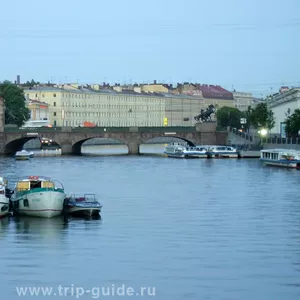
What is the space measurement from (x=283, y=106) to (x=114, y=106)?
55227 millimetres

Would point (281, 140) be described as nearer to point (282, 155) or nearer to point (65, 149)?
point (65, 149)

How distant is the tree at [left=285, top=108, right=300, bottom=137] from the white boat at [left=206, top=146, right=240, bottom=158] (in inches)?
144

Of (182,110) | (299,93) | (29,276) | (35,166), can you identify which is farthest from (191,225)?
(182,110)

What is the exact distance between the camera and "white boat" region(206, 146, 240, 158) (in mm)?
79062

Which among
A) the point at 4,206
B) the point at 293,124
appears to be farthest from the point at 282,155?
the point at 4,206

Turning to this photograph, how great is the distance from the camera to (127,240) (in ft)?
93.8

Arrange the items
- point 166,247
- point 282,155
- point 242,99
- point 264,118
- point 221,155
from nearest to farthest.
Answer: point 166,247 < point 282,155 < point 221,155 < point 264,118 < point 242,99

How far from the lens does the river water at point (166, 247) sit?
22.8 metres

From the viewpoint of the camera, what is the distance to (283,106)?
90.1m

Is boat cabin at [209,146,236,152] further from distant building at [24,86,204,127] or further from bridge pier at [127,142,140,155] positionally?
distant building at [24,86,204,127]

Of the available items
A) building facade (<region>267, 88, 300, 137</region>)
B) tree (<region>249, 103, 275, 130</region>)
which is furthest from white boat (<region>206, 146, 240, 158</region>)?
tree (<region>249, 103, 275, 130</region>)

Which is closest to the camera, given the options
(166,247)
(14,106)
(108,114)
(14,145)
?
(166,247)

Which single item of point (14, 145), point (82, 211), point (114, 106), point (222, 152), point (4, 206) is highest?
point (114, 106)

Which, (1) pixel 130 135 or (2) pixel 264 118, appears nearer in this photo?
(1) pixel 130 135
